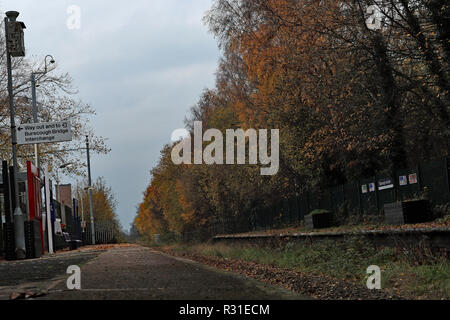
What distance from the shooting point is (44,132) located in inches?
716

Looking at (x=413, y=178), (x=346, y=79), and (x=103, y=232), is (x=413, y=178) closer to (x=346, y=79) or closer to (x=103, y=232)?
(x=346, y=79)

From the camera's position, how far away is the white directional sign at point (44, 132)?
18125mm

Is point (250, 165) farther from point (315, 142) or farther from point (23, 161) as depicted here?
point (23, 161)

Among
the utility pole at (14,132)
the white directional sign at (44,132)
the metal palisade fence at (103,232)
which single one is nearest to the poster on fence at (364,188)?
the white directional sign at (44,132)

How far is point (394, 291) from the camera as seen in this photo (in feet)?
30.5

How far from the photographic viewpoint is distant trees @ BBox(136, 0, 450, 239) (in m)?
17.6

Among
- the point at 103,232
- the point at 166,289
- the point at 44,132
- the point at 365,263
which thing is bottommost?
the point at 103,232

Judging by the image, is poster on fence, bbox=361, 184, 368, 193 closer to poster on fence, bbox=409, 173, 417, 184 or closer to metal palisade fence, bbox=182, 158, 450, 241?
metal palisade fence, bbox=182, 158, 450, 241

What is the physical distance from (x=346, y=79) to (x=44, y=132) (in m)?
9.25

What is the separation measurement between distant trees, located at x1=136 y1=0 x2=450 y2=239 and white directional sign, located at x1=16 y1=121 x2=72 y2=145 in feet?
24.9

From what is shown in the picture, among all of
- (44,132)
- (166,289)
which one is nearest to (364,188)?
(44,132)

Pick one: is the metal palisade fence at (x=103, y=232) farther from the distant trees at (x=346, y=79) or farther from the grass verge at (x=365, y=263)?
the grass verge at (x=365, y=263)

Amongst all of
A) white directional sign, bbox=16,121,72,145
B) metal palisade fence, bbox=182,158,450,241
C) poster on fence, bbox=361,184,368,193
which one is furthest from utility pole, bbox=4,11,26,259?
poster on fence, bbox=361,184,368,193
